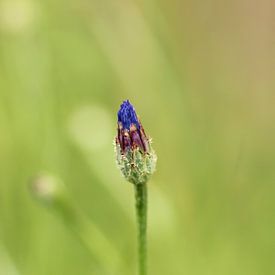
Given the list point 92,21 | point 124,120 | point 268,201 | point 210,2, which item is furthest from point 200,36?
point 124,120

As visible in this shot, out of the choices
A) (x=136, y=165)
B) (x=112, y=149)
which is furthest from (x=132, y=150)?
(x=112, y=149)

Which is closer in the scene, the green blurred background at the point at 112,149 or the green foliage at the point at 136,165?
the green foliage at the point at 136,165

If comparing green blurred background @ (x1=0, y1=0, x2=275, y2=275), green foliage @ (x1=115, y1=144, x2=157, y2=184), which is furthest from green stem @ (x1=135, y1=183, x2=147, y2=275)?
green blurred background @ (x1=0, y1=0, x2=275, y2=275)

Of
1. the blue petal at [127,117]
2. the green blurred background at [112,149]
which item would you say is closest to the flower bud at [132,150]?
the blue petal at [127,117]

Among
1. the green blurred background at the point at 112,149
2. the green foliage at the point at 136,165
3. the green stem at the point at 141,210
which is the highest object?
the green blurred background at the point at 112,149

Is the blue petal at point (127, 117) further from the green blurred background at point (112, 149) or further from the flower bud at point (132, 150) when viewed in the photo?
the green blurred background at point (112, 149)

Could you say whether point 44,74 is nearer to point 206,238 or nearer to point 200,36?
point 206,238

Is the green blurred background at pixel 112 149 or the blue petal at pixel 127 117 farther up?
the green blurred background at pixel 112 149

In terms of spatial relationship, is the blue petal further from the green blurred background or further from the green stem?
the green blurred background

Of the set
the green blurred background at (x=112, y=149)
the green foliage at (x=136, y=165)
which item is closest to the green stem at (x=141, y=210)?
the green foliage at (x=136, y=165)
